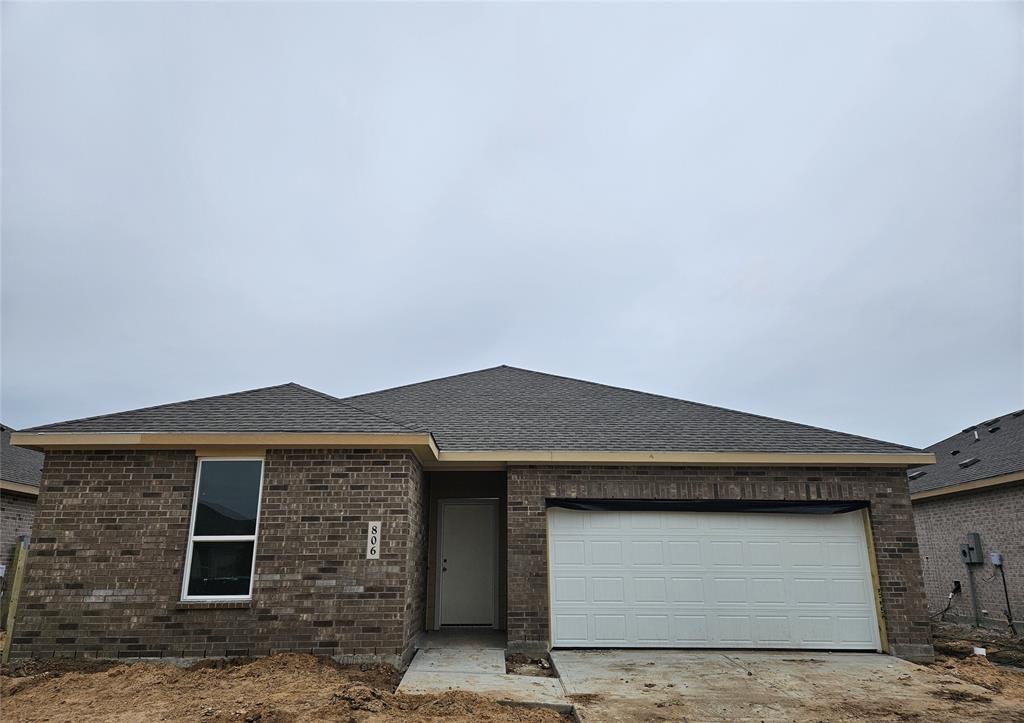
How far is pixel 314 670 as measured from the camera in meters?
7.06

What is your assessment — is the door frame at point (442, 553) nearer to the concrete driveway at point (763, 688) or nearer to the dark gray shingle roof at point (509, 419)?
the dark gray shingle roof at point (509, 419)

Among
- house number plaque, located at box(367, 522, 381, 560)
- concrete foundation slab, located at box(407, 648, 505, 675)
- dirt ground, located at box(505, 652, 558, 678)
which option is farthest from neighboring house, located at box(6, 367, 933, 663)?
concrete foundation slab, located at box(407, 648, 505, 675)

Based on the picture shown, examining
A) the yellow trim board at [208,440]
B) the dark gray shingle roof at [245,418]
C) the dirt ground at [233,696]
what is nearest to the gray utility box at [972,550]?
the dirt ground at [233,696]

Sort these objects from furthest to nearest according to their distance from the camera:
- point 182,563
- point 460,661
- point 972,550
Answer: point 972,550 < point 460,661 < point 182,563

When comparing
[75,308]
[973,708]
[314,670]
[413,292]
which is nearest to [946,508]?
[973,708]

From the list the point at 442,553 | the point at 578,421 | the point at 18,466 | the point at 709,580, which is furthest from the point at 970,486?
the point at 18,466

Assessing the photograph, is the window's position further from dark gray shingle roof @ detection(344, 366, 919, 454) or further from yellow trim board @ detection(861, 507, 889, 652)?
yellow trim board @ detection(861, 507, 889, 652)

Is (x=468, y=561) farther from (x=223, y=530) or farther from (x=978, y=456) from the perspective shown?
(x=978, y=456)

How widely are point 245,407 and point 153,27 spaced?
6.99 metres

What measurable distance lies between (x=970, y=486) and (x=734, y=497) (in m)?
6.80

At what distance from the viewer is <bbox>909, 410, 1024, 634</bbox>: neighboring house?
1173 centimetres

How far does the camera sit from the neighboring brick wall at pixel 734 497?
904cm

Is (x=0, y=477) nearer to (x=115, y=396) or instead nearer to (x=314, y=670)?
(x=314, y=670)

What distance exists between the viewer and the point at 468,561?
452 inches
